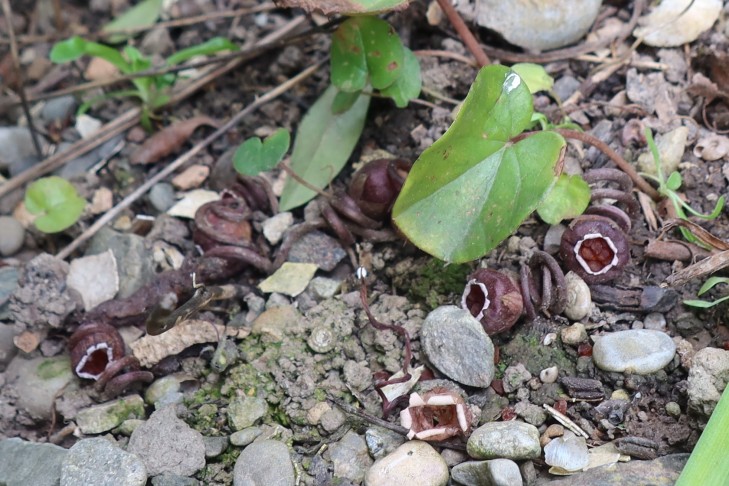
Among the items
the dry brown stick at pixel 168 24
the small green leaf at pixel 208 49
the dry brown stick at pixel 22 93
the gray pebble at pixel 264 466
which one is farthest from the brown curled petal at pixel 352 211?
the dry brown stick at pixel 22 93

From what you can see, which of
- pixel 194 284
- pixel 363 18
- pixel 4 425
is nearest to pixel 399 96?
pixel 363 18

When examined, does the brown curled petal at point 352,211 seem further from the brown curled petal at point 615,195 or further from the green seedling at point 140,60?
the green seedling at point 140,60

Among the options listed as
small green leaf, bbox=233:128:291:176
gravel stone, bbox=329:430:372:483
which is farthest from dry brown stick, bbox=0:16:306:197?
gravel stone, bbox=329:430:372:483

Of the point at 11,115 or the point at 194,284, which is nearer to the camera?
the point at 194,284

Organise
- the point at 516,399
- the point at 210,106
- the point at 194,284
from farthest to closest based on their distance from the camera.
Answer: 1. the point at 210,106
2. the point at 194,284
3. the point at 516,399

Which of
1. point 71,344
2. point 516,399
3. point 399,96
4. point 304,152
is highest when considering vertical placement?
point 399,96

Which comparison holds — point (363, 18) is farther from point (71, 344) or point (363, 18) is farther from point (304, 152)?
point (71, 344)

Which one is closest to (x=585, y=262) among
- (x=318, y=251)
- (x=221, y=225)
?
(x=318, y=251)

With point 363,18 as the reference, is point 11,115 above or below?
below
